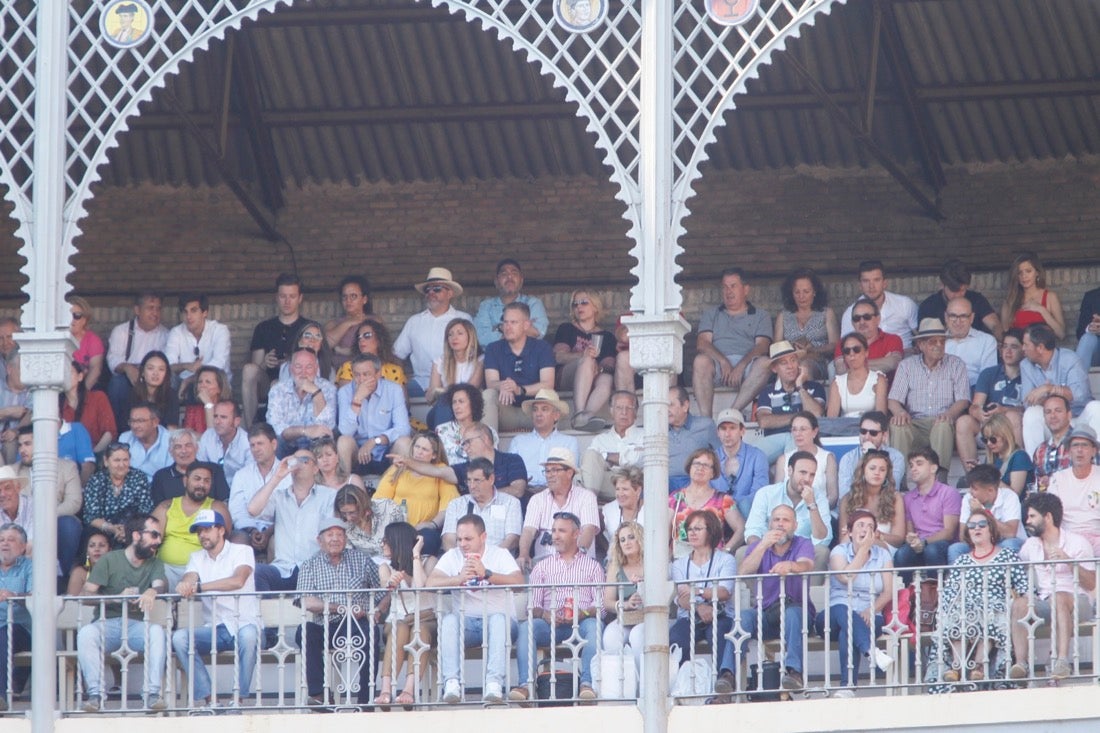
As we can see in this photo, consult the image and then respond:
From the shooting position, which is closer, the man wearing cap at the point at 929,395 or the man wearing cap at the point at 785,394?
the man wearing cap at the point at 929,395

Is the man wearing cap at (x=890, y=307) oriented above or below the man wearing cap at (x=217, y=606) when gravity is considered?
above

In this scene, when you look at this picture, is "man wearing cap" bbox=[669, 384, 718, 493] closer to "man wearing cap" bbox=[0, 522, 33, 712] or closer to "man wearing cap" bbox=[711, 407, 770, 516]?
"man wearing cap" bbox=[711, 407, 770, 516]

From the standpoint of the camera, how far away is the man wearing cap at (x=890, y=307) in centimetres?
1853

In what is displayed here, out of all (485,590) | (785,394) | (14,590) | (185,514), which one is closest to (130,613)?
(14,590)

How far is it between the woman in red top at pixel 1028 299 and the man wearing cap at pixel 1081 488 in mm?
2875

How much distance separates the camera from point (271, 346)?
62.7 ft

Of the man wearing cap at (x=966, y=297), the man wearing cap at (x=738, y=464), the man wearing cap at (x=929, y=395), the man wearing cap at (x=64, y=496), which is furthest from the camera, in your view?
the man wearing cap at (x=966, y=297)

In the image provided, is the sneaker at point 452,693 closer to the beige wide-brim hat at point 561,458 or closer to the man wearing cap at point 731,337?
the beige wide-brim hat at point 561,458

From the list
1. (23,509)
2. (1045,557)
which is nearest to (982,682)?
(1045,557)

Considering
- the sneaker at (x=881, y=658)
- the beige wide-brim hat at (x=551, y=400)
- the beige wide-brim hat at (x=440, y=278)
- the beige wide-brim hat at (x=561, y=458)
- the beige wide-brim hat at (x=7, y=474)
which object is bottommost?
the sneaker at (x=881, y=658)

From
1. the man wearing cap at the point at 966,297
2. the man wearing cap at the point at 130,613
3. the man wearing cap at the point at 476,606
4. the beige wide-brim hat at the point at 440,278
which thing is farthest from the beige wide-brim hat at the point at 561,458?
the man wearing cap at the point at 966,297

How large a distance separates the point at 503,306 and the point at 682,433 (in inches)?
110

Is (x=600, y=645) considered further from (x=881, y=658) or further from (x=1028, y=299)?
(x=1028, y=299)

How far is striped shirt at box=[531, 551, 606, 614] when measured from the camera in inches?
600
